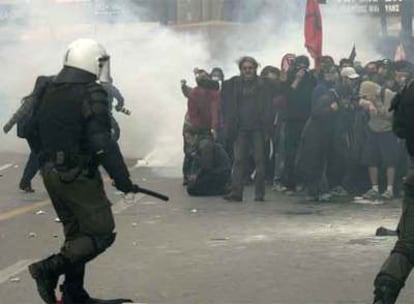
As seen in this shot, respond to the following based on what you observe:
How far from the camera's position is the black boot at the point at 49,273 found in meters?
6.78

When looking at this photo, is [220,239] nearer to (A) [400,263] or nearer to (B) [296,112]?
(A) [400,263]

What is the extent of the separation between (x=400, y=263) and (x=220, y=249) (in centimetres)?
297

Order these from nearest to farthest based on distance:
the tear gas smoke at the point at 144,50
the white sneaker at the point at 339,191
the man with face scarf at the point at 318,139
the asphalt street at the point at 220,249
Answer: the asphalt street at the point at 220,249 < the man with face scarf at the point at 318,139 < the white sneaker at the point at 339,191 < the tear gas smoke at the point at 144,50

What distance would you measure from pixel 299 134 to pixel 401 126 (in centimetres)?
715

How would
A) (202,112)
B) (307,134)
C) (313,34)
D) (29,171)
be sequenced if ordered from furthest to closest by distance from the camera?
(313,34) < (202,112) < (29,171) < (307,134)

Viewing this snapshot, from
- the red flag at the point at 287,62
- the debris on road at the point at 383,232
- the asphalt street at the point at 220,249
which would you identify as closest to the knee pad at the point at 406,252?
the asphalt street at the point at 220,249

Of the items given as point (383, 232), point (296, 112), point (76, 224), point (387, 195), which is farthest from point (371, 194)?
point (76, 224)

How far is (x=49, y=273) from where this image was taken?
680 cm

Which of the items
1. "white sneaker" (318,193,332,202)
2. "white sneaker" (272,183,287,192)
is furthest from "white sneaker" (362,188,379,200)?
"white sneaker" (272,183,287,192)

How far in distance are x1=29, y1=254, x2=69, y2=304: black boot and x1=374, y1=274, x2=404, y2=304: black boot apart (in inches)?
71.6

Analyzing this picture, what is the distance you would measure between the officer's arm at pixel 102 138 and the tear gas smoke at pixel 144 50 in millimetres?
15084

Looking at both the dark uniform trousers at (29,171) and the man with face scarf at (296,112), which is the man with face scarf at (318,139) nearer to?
the man with face scarf at (296,112)

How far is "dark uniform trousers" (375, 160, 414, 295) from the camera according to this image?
22.2ft

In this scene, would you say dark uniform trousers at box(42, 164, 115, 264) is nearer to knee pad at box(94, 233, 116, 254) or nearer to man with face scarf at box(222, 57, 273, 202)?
knee pad at box(94, 233, 116, 254)
